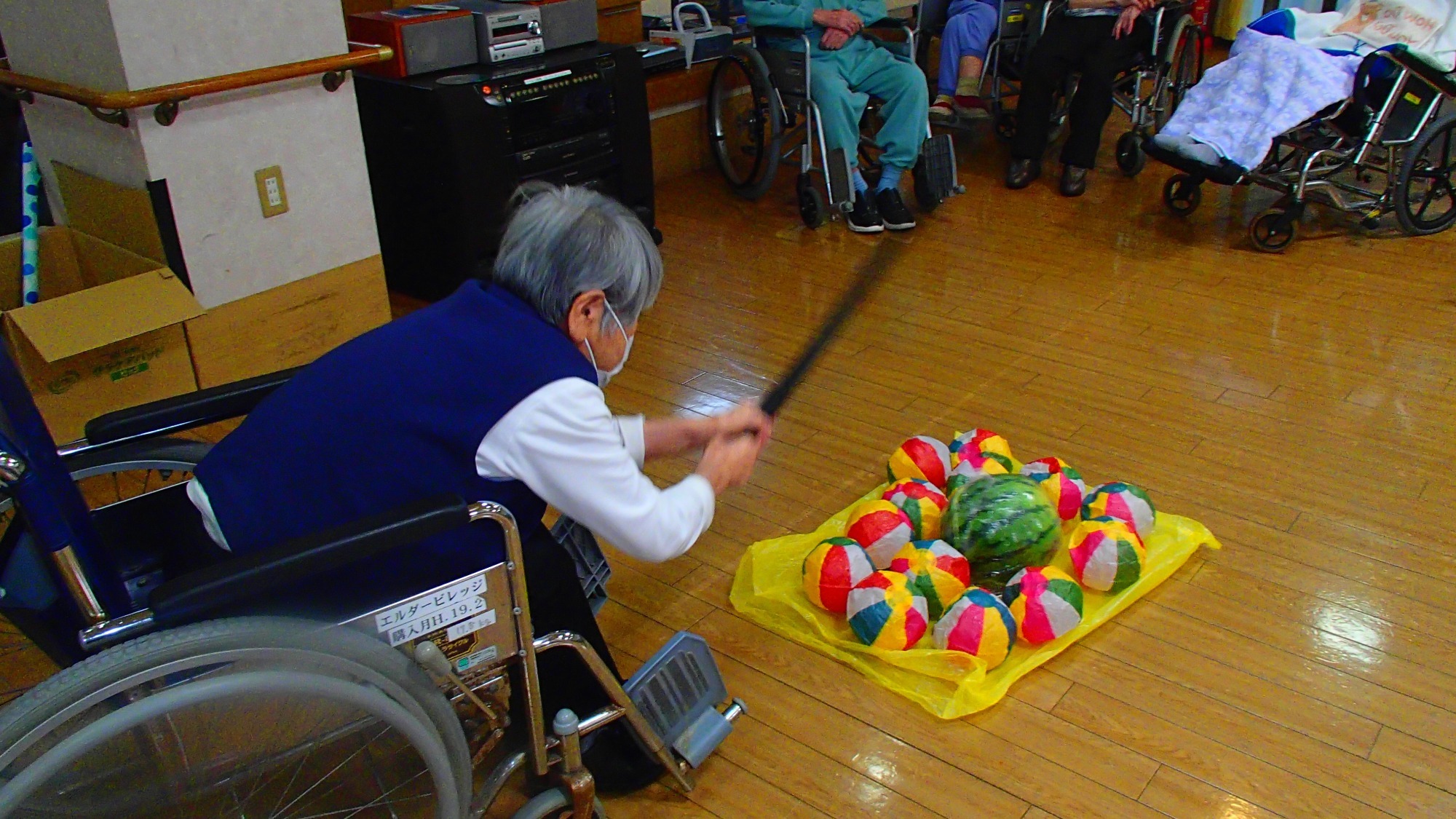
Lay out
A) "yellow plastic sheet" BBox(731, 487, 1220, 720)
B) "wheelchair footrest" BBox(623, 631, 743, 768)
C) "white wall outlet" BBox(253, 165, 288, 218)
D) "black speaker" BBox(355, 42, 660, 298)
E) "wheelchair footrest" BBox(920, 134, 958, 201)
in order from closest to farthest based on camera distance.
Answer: "wheelchair footrest" BBox(623, 631, 743, 768) < "yellow plastic sheet" BBox(731, 487, 1220, 720) < "white wall outlet" BBox(253, 165, 288, 218) < "black speaker" BBox(355, 42, 660, 298) < "wheelchair footrest" BBox(920, 134, 958, 201)

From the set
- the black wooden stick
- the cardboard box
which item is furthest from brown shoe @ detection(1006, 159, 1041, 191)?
the cardboard box

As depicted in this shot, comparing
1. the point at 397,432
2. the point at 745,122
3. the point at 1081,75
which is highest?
the point at 397,432

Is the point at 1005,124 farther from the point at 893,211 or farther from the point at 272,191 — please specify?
the point at 272,191

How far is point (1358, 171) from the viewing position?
161 inches

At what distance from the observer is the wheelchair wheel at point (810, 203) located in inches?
158

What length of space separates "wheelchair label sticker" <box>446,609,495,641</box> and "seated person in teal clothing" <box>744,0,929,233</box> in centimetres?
293

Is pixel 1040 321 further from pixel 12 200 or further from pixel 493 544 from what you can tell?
pixel 12 200

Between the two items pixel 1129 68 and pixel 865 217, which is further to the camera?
pixel 1129 68

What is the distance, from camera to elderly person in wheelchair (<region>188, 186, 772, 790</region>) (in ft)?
4.05

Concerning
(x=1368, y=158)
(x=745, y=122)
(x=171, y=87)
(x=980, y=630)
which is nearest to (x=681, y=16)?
(x=745, y=122)

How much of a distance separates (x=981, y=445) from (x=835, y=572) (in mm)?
549

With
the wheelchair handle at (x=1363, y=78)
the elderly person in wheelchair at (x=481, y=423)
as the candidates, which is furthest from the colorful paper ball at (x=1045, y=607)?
the wheelchair handle at (x=1363, y=78)

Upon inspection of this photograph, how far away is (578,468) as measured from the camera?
1244mm

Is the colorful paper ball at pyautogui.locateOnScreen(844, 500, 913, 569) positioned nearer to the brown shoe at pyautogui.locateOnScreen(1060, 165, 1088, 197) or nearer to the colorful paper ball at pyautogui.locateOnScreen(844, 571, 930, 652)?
the colorful paper ball at pyautogui.locateOnScreen(844, 571, 930, 652)
